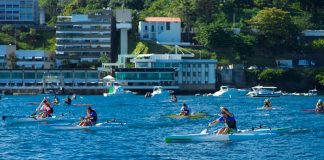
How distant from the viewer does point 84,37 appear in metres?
188

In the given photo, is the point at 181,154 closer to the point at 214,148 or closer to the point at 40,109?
Answer: the point at 214,148

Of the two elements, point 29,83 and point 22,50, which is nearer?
point 29,83

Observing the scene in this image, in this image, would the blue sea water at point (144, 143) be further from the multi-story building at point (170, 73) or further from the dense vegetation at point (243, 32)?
the dense vegetation at point (243, 32)

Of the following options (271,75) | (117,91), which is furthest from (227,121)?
(271,75)

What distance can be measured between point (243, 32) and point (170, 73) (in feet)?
79.4

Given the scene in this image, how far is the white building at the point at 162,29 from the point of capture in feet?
610

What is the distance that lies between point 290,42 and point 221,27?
1646 cm

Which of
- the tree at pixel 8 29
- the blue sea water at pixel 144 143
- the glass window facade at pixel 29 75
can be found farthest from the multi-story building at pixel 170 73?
the blue sea water at pixel 144 143

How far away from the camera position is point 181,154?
48.4 m

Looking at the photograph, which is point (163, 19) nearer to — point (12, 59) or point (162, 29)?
point (162, 29)

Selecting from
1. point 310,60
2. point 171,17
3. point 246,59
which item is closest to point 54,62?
point 171,17

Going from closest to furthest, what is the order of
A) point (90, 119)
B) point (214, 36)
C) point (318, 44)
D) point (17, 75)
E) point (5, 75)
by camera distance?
point (90, 119) < point (5, 75) < point (17, 75) < point (214, 36) < point (318, 44)

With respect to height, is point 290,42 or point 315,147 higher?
point 290,42

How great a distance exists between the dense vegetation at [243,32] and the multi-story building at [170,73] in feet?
21.9
